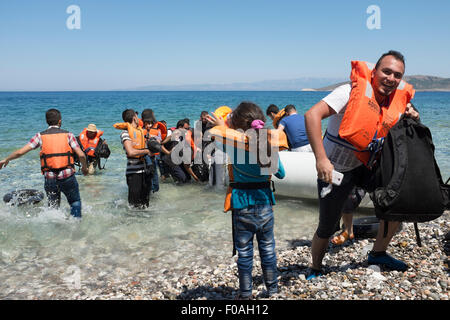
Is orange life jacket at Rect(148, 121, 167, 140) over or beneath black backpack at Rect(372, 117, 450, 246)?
over

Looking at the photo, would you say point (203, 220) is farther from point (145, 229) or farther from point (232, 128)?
point (232, 128)

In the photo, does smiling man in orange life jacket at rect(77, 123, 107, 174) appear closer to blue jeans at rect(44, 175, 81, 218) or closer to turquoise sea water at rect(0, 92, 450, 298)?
turquoise sea water at rect(0, 92, 450, 298)

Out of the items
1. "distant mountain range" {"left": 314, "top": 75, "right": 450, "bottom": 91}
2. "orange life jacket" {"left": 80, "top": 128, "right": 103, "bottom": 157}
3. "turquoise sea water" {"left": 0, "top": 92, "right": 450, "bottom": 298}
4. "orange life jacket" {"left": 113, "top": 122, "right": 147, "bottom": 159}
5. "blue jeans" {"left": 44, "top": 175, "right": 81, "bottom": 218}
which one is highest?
"distant mountain range" {"left": 314, "top": 75, "right": 450, "bottom": 91}

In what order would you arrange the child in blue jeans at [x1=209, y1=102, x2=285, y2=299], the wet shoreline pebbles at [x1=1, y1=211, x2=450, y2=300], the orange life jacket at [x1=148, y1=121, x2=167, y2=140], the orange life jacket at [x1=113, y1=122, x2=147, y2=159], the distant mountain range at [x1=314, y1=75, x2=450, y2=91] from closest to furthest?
1. the child in blue jeans at [x1=209, y1=102, x2=285, y2=299]
2. the wet shoreline pebbles at [x1=1, y1=211, x2=450, y2=300]
3. the orange life jacket at [x1=113, y1=122, x2=147, y2=159]
4. the orange life jacket at [x1=148, y1=121, x2=167, y2=140]
5. the distant mountain range at [x1=314, y1=75, x2=450, y2=91]

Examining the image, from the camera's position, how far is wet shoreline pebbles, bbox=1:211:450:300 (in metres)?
3.28

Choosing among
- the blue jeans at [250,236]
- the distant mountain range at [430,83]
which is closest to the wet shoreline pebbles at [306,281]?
the blue jeans at [250,236]

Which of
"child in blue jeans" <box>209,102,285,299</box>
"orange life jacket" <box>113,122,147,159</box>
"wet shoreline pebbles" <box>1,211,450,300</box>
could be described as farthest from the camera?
"orange life jacket" <box>113,122,147,159</box>

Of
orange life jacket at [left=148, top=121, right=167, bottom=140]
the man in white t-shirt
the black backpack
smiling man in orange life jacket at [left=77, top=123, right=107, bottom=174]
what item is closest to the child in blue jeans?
the man in white t-shirt

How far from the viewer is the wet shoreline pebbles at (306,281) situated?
129 inches

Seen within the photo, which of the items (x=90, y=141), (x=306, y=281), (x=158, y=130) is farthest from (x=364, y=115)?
(x=90, y=141)

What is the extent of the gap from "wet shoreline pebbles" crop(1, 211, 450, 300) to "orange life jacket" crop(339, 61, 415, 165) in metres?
1.30
